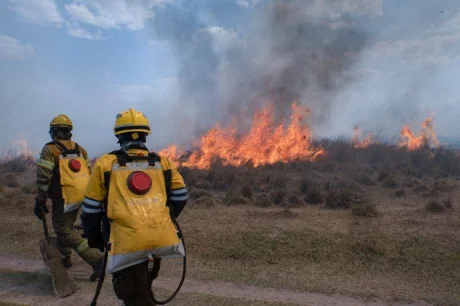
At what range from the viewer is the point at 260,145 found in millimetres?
22234

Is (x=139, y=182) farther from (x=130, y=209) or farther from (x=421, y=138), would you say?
(x=421, y=138)

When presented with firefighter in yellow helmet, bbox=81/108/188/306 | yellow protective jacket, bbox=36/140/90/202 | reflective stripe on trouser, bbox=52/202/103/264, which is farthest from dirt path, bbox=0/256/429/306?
firefighter in yellow helmet, bbox=81/108/188/306

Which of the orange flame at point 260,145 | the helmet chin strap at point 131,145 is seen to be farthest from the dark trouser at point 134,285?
the orange flame at point 260,145

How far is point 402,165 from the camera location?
22.6 m

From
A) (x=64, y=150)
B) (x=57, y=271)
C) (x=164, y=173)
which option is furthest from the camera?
(x=64, y=150)

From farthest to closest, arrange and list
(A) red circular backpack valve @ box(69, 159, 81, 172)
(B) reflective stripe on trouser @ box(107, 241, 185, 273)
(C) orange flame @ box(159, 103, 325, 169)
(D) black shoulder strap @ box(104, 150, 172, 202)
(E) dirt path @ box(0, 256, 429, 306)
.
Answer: (C) orange flame @ box(159, 103, 325, 169)
(A) red circular backpack valve @ box(69, 159, 81, 172)
(E) dirt path @ box(0, 256, 429, 306)
(D) black shoulder strap @ box(104, 150, 172, 202)
(B) reflective stripe on trouser @ box(107, 241, 185, 273)

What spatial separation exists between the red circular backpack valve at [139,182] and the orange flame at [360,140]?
2739 centimetres

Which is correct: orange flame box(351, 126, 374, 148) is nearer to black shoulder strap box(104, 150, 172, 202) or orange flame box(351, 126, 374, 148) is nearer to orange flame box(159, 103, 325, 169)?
orange flame box(159, 103, 325, 169)

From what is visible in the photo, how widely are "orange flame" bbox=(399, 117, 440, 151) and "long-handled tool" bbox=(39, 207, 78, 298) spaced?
26750 mm

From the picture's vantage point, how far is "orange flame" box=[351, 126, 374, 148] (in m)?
28.7

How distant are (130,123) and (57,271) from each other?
350cm

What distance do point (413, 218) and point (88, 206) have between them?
916 centimetres

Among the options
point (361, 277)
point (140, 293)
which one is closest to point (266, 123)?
point (361, 277)

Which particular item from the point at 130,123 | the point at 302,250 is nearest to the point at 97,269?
the point at 130,123
